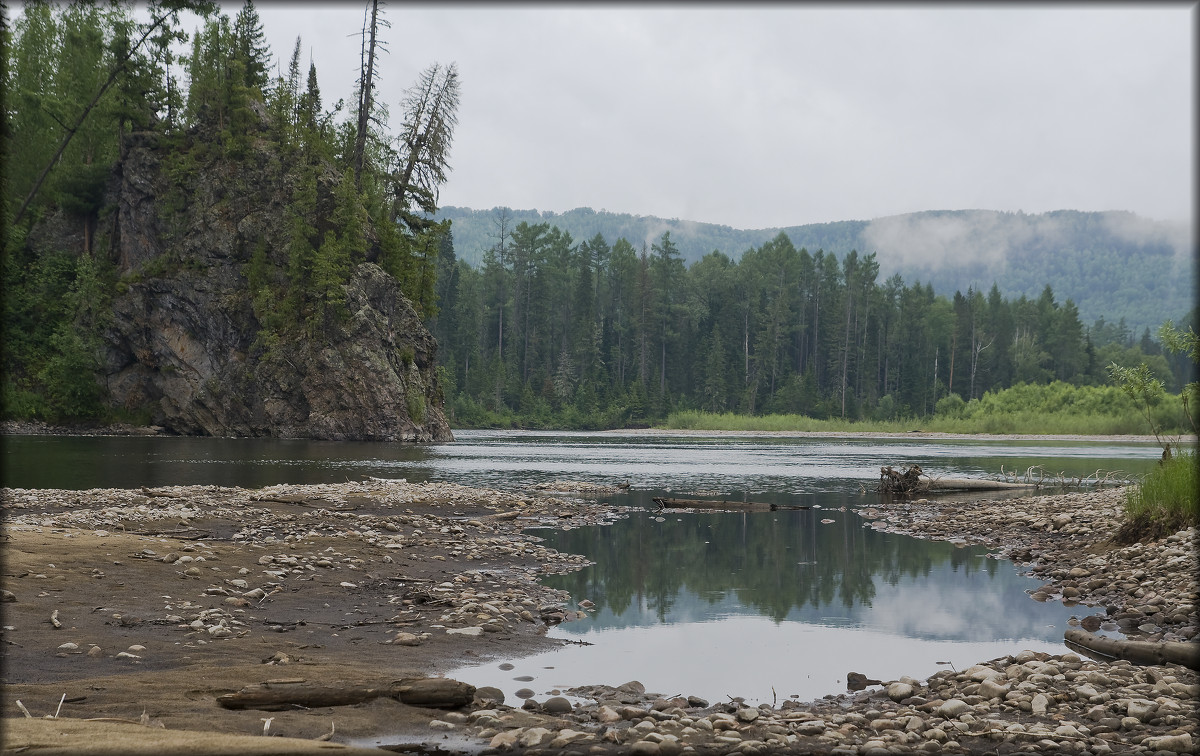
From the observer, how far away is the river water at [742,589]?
9992 mm

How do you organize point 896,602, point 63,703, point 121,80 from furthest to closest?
1. point 121,80
2. point 896,602
3. point 63,703

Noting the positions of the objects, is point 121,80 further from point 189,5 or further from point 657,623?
point 657,623

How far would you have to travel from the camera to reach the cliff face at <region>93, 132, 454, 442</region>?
5784 centimetres

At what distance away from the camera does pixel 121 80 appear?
59.8m

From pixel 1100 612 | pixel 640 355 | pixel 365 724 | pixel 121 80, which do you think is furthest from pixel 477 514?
pixel 640 355

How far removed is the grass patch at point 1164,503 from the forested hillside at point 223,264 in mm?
48612

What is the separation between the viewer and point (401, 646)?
9867mm

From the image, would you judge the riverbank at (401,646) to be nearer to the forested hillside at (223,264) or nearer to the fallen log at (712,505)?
the fallen log at (712,505)

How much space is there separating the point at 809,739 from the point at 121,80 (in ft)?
222

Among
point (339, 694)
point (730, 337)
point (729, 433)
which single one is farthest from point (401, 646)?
point (730, 337)

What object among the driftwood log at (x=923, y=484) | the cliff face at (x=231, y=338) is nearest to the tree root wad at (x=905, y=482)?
the driftwood log at (x=923, y=484)

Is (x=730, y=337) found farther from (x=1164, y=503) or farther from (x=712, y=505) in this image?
(x=1164, y=503)

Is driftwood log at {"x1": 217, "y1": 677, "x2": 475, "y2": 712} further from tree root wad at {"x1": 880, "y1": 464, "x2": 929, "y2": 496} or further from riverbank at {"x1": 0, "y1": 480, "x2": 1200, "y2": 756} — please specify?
tree root wad at {"x1": 880, "y1": 464, "x2": 929, "y2": 496}

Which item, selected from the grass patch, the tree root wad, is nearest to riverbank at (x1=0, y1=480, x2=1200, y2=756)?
the grass patch
